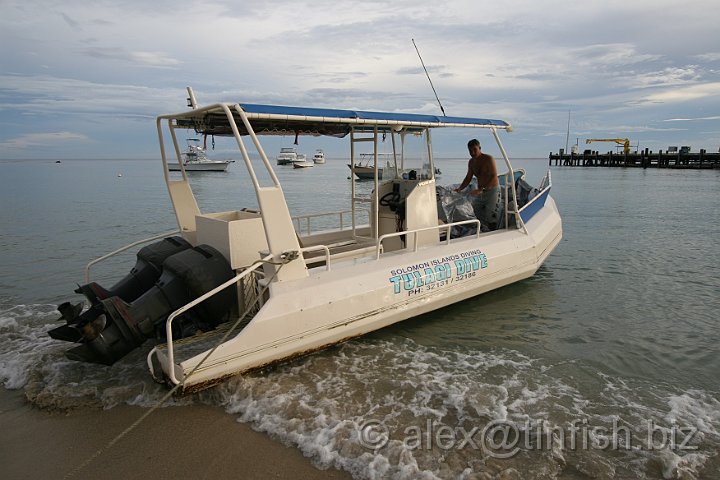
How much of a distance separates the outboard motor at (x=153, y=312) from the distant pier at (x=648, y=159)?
69.4 meters

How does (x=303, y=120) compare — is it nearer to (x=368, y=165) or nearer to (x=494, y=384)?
(x=368, y=165)

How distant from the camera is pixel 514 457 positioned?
13.1 ft

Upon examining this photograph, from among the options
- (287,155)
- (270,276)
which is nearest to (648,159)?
(287,155)

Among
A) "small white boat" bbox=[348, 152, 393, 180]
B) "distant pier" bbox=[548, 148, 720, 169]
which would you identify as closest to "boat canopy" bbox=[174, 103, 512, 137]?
"small white boat" bbox=[348, 152, 393, 180]

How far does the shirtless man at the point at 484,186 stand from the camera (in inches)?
325

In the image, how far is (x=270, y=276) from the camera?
513 cm

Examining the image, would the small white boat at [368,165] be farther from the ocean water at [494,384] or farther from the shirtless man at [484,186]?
the ocean water at [494,384]

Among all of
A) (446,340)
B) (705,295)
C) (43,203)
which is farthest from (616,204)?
(43,203)

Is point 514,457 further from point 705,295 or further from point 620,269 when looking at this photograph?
point 620,269

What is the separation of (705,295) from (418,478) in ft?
25.4

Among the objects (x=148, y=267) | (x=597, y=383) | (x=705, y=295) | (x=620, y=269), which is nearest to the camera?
(x=597, y=383)

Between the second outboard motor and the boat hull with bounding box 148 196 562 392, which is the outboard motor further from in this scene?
the boat hull with bounding box 148 196 562 392

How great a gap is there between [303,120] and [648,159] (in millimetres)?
70257

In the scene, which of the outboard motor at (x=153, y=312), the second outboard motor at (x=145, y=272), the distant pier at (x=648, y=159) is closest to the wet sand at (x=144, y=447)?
the outboard motor at (x=153, y=312)
